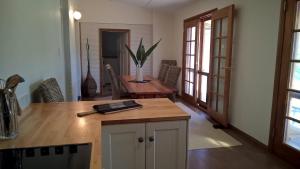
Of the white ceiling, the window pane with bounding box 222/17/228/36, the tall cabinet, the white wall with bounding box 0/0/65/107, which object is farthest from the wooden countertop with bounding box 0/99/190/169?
the white ceiling

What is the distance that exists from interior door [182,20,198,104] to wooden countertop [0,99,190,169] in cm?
346

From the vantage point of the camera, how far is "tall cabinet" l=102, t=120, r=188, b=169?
157 centimetres

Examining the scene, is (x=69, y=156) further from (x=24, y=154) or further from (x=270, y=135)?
(x=270, y=135)

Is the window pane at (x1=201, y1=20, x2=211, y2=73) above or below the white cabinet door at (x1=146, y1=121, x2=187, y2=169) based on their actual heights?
above

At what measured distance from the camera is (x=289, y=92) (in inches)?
103

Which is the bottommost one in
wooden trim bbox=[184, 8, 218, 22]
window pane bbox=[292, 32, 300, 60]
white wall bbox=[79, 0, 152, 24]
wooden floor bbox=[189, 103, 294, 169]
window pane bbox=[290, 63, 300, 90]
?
wooden floor bbox=[189, 103, 294, 169]

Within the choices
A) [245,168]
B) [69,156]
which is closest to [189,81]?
[245,168]

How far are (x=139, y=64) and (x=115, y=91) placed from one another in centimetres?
61

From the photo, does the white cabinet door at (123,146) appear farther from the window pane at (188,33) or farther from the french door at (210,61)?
the window pane at (188,33)

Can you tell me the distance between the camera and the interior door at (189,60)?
209 inches

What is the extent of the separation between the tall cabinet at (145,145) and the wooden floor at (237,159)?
3.16 feet

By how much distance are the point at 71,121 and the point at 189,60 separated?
448cm

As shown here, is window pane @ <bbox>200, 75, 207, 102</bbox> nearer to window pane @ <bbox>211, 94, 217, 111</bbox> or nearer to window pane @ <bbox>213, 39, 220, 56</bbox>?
window pane @ <bbox>211, 94, 217, 111</bbox>

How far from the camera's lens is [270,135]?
2852mm
